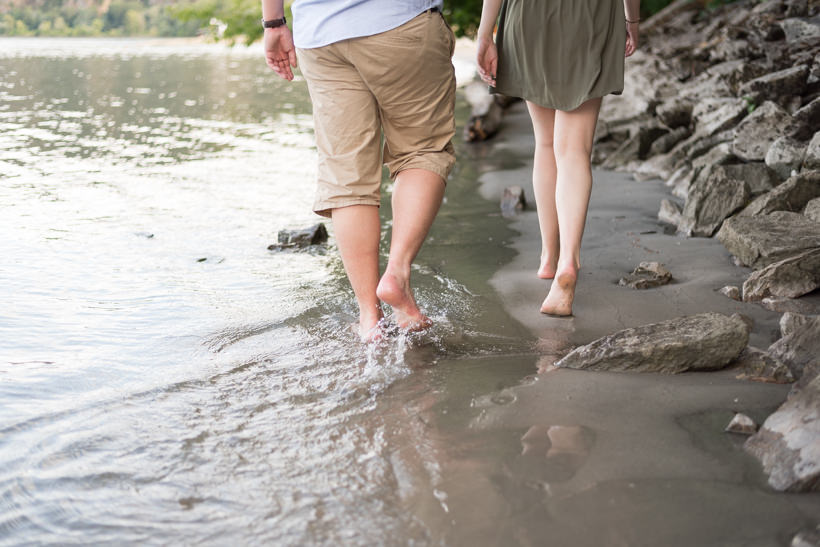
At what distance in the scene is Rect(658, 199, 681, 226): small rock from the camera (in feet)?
15.5

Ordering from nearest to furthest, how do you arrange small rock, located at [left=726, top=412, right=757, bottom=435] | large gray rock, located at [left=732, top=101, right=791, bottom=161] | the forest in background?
1. small rock, located at [left=726, top=412, right=757, bottom=435]
2. large gray rock, located at [left=732, top=101, right=791, bottom=161]
3. the forest in background

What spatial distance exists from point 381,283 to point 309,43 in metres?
0.88

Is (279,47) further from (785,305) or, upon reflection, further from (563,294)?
(785,305)

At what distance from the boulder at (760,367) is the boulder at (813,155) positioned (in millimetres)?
2102

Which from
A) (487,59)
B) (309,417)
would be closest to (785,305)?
(487,59)

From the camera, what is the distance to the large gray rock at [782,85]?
576 cm

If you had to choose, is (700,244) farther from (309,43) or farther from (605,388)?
(309,43)

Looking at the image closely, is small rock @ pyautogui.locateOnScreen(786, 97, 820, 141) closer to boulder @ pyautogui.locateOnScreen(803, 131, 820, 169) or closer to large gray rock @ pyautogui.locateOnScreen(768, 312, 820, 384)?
boulder @ pyautogui.locateOnScreen(803, 131, 820, 169)

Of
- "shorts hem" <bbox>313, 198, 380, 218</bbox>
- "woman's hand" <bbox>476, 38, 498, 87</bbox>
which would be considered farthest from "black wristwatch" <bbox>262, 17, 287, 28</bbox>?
"woman's hand" <bbox>476, 38, 498, 87</bbox>

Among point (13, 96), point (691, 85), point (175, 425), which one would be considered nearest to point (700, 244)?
point (175, 425)

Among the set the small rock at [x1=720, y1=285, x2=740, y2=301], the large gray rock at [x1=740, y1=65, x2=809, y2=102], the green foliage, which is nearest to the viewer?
the small rock at [x1=720, y1=285, x2=740, y2=301]

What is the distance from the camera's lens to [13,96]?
12086 millimetres

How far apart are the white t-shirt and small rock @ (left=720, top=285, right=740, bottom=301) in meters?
1.63

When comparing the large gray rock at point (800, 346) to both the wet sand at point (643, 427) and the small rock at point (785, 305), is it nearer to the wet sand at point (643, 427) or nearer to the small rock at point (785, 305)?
the wet sand at point (643, 427)
